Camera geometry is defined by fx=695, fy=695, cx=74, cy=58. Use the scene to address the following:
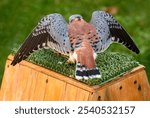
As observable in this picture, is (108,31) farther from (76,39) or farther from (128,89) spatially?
(128,89)

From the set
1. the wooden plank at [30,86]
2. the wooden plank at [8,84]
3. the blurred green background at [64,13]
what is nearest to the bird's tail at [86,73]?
the wooden plank at [30,86]

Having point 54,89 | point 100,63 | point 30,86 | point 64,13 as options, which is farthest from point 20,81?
point 64,13

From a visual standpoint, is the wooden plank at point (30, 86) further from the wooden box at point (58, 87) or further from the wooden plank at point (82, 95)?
the wooden plank at point (82, 95)

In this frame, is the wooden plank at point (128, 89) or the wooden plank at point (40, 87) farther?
the wooden plank at point (40, 87)

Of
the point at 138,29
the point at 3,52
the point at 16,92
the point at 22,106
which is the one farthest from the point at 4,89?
the point at 138,29

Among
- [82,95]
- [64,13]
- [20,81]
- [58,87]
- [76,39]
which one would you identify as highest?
[64,13]

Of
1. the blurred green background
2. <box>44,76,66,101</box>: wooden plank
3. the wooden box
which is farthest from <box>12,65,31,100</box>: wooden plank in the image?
the blurred green background
